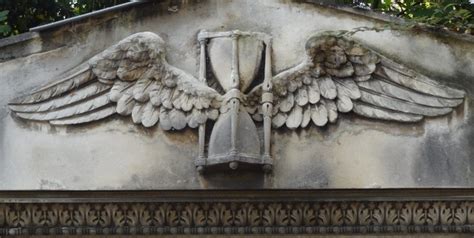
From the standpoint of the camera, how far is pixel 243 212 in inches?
483

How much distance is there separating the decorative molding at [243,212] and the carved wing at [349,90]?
660 mm

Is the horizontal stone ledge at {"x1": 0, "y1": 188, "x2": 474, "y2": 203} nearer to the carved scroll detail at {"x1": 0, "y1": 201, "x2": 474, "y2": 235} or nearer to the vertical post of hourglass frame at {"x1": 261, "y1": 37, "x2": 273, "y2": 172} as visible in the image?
the carved scroll detail at {"x1": 0, "y1": 201, "x2": 474, "y2": 235}

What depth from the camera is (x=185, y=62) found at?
41.5ft

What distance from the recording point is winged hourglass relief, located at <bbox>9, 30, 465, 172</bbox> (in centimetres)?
1241

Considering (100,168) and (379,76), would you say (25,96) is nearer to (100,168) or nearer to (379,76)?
(100,168)

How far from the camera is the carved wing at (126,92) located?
40.8 feet

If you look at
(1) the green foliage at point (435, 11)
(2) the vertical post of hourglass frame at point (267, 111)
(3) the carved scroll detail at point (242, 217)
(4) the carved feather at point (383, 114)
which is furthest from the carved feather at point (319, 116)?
(1) the green foliage at point (435, 11)

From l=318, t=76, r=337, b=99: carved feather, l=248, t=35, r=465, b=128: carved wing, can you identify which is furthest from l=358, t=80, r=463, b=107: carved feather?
l=318, t=76, r=337, b=99: carved feather

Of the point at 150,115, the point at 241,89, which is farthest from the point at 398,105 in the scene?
the point at 150,115

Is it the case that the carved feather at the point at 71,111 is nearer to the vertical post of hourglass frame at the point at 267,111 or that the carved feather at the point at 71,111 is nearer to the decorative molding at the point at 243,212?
the decorative molding at the point at 243,212

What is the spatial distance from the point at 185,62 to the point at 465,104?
7.63 feet

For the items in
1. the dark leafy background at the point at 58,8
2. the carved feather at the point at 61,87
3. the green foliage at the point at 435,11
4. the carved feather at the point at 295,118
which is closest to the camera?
the carved feather at the point at 295,118

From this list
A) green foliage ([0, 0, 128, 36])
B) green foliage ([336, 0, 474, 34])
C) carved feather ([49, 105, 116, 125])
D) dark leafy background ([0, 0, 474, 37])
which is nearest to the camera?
carved feather ([49, 105, 116, 125])

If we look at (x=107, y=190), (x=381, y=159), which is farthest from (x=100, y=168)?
(x=381, y=159)
